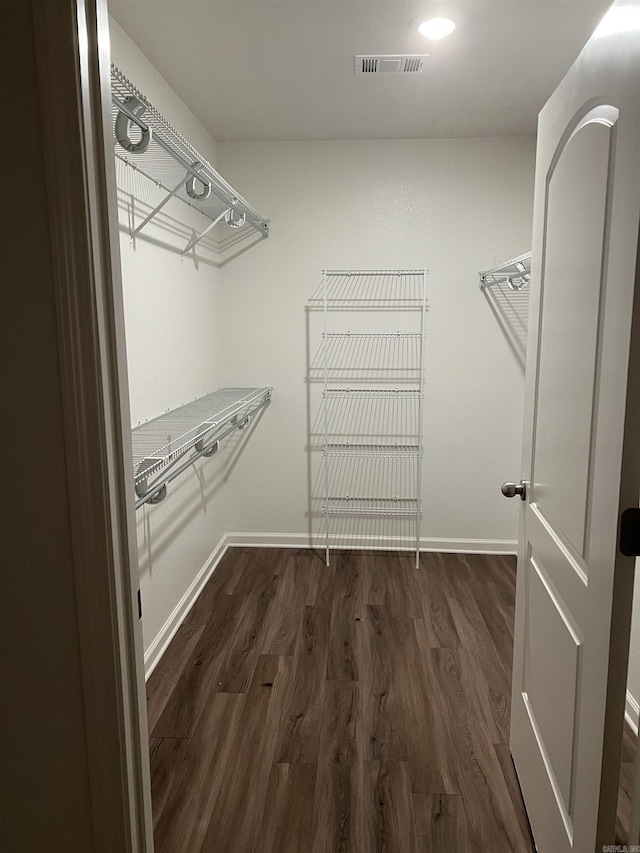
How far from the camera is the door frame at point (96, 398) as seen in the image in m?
0.90

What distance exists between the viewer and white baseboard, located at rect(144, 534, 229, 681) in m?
2.55

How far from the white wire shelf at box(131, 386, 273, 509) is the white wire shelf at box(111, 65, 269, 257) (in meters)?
0.76

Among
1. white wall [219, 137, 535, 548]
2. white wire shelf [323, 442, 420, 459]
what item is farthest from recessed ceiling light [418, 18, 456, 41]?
white wire shelf [323, 442, 420, 459]

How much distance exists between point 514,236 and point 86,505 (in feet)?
10.7

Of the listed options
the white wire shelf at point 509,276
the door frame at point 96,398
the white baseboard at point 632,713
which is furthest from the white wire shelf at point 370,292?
the door frame at point 96,398

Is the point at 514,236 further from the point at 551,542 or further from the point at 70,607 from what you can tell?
the point at 70,607

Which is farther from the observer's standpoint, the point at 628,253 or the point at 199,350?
the point at 199,350

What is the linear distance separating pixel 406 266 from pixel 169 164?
1.82 m

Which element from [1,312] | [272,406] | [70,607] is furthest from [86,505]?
[272,406]

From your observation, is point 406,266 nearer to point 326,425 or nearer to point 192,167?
point 326,425

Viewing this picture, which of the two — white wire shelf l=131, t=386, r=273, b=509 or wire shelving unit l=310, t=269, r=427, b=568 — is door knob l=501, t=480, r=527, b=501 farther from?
wire shelving unit l=310, t=269, r=427, b=568

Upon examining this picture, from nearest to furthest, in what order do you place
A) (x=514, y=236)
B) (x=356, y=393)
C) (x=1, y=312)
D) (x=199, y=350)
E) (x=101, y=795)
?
(x=1, y=312), (x=101, y=795), (x=199, y=350), (x=514, y=236), (x=356, y=393)

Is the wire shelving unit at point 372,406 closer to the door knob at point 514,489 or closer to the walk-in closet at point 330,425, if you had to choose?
the walk-in closet at point 330,425

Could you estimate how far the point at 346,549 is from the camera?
12.9 feet
